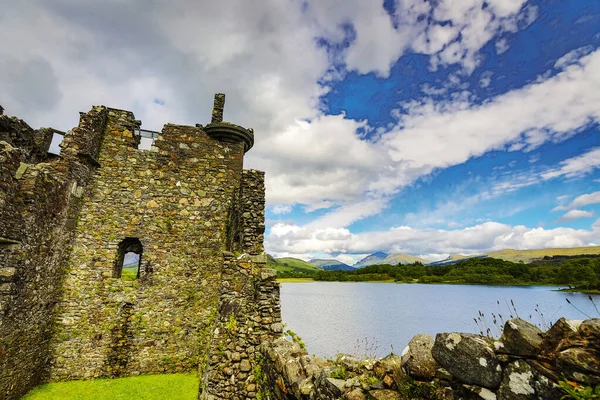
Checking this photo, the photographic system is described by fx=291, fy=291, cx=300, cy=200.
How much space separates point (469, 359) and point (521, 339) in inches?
18.8

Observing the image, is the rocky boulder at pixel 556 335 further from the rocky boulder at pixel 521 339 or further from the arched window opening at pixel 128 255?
Result: the arched window opening at pixel 128 255

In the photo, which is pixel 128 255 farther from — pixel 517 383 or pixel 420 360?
pixel 517 383

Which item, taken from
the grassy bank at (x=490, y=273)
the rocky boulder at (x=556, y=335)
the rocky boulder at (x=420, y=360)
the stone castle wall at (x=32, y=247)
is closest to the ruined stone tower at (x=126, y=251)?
the stone castle wall at (x=32, y=247)

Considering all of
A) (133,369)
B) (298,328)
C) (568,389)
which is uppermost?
(568,389)

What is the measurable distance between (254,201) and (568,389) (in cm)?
777

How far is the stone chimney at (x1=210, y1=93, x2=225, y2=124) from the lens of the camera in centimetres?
1059

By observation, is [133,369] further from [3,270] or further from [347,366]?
[347,366]

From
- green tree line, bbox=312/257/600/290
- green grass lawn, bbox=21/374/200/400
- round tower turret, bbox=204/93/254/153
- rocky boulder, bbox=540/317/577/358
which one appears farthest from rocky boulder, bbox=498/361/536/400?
green tree line, bbox=312/257/600/290

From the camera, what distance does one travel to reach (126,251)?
370 inches

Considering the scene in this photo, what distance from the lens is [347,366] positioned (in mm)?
4016

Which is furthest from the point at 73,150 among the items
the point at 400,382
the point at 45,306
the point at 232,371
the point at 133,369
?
the point at 400,382

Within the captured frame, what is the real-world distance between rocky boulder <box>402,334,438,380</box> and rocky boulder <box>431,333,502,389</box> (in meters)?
0.12

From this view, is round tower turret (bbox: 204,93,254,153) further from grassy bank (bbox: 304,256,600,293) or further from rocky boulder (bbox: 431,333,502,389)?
grassy bank (bbox: 304,256,600,293)

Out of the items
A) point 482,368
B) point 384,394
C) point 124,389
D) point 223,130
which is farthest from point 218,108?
point 482,368
